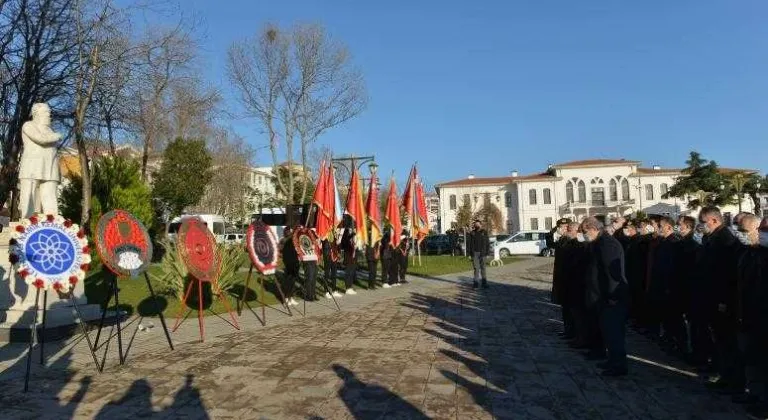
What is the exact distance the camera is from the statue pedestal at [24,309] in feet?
26.3

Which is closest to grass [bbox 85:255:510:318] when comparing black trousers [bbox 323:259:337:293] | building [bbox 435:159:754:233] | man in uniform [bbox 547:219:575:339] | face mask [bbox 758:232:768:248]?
black trousers [bbox 323:259:337:293]

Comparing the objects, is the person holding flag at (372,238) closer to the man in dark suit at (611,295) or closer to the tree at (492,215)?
the man in dark suit at (611,295)

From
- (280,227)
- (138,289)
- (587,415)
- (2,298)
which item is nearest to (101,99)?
(138,289)

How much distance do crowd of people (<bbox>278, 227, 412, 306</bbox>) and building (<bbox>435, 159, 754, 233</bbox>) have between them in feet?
197

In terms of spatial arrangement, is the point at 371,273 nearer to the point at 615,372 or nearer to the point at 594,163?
the point at 615,372

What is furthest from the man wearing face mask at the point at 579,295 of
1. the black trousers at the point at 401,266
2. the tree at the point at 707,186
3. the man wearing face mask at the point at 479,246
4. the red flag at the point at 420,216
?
the tree at the point at 707,186

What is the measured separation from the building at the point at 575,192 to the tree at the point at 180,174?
163 ft

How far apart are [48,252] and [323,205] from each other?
8050 millimetres

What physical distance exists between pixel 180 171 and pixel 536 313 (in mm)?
25811

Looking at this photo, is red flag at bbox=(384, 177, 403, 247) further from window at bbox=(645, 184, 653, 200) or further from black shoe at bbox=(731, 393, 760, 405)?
window at bbox=(645, 184, 653, 200)

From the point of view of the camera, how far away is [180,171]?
3173 cm

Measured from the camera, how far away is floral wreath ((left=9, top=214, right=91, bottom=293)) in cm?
616

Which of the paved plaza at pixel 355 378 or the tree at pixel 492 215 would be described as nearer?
the paved plaza at pixel 355 378

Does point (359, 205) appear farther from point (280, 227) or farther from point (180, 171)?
point (280, 227)
